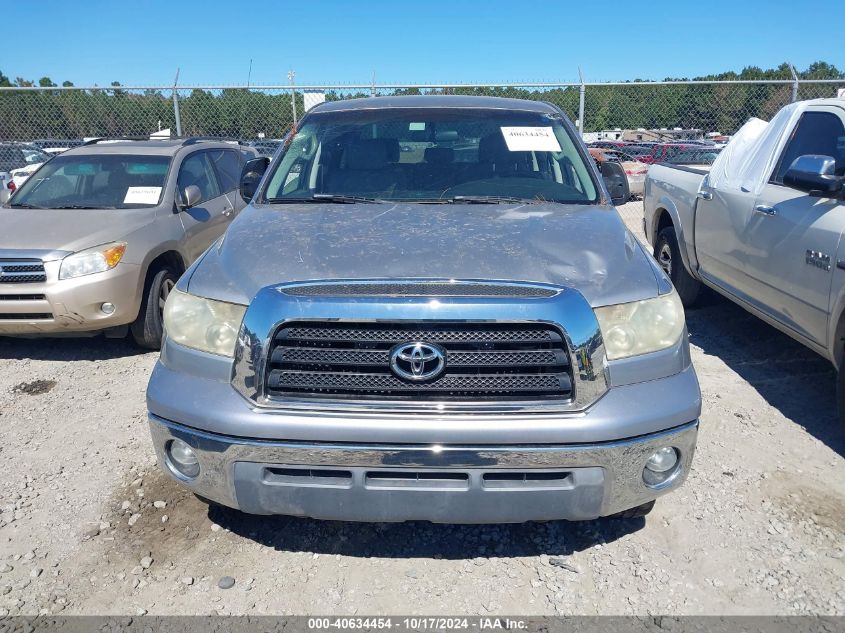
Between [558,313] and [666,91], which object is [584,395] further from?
[666,91]

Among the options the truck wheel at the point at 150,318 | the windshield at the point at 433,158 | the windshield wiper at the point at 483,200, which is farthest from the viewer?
the truck wheel at the point at 150,318

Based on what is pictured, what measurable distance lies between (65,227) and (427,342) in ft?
14.1

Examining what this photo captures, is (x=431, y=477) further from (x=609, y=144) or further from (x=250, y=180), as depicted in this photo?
(x=609, y=144)

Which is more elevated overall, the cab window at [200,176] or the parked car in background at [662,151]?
the cab window at [200,176]

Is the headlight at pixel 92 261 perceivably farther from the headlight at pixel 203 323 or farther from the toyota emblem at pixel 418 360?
the toyota emblem at pixel 418 360

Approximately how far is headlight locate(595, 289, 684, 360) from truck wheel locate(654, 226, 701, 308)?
388cm

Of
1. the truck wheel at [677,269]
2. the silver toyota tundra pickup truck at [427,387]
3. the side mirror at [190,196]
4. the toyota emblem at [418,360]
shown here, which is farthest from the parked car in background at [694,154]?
the toyota emblem at [418,360]

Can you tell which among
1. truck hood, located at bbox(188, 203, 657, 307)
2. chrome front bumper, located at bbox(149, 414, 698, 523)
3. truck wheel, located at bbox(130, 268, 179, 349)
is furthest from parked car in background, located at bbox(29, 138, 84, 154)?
chrome front bumper, located at bbox(149, 414, 698, 523)

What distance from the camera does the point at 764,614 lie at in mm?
2520

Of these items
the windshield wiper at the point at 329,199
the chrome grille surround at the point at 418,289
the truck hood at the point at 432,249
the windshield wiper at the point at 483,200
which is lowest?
the chrome grille surround at the point at 418,289

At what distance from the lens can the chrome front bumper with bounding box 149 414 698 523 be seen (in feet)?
7.62

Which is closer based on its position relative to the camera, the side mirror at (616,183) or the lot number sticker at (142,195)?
the side mirror at (616,183)

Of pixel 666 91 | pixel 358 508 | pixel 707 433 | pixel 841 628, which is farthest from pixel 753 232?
pixel 666 91

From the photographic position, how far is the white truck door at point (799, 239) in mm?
3848
